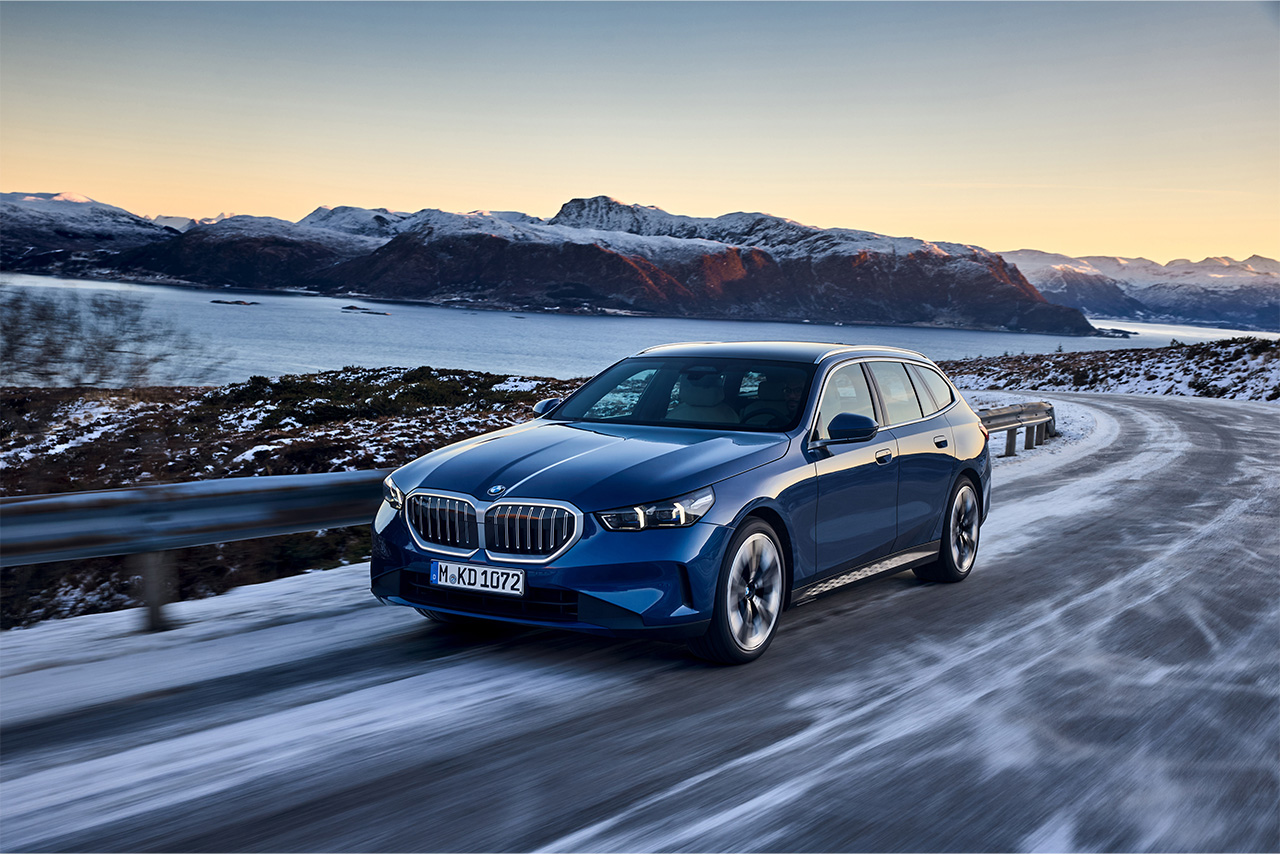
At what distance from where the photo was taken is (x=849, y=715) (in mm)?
4562

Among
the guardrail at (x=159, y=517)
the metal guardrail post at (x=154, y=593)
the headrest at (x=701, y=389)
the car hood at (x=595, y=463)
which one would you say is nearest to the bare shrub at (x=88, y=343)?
the guardrail at (x=159, y=517)

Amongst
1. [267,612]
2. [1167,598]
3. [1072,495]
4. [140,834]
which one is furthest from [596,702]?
[1072,495]

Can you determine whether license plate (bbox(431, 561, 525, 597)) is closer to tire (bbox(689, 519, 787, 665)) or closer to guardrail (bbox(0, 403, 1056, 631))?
tire (bbox(689, 519, 787, 665))

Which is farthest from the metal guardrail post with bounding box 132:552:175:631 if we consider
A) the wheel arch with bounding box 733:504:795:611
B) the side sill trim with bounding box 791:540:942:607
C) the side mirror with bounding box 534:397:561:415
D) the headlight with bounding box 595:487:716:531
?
the side sill trim with bounding box 791:540:942:607

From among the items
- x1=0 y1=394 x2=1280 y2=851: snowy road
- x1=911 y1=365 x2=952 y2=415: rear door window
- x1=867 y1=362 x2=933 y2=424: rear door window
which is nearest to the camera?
x1=0 y1=394 x2=1280 y2=851: snowy road

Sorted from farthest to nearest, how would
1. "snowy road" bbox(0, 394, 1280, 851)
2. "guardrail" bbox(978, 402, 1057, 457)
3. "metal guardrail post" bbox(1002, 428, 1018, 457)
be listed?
"metal guardrail post" bbox(1002, 428, 1018, 457) → "guardrail" bbox(978, 402, 1057, 457) → "snowy road" bbox(0, 394, 1280, 851)

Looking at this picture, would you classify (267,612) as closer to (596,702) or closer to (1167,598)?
(596,702)

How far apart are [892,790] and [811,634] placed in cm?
225

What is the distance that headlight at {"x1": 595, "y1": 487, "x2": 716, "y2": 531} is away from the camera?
→ 16.1 feet

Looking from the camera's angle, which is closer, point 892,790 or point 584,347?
point 892,790

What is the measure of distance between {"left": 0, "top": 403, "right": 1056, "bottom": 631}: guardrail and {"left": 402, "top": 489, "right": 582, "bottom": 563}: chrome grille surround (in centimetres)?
168

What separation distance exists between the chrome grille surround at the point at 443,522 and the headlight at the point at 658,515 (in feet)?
2.05

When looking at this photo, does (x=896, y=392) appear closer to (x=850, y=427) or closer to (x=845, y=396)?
(x=845, y=396)

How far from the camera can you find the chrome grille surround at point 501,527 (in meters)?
4.92
